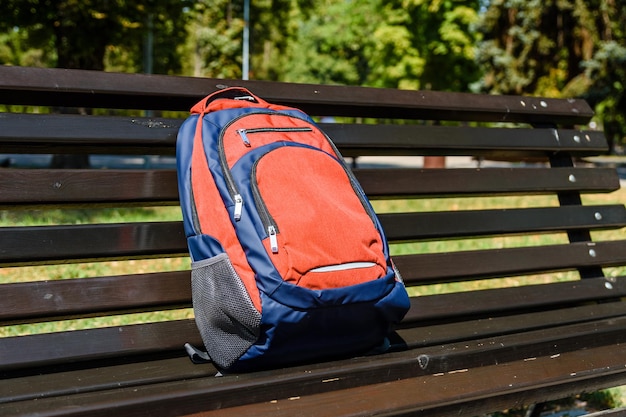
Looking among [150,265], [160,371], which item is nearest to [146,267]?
[150,265]

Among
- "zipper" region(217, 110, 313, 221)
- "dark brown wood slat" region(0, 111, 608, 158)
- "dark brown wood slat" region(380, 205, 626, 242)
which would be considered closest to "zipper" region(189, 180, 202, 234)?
"zipper" region(217, 110, 313, 221)

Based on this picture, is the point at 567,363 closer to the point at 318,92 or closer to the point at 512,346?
the point at 512,346

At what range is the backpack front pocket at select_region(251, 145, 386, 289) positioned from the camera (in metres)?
1.92

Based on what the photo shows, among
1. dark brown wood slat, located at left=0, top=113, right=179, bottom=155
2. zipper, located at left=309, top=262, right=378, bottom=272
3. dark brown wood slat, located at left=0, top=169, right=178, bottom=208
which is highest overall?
dark brown wood slat, located at left=0, top=113, right=179, bottom=155

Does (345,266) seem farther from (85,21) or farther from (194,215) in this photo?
(85,21)

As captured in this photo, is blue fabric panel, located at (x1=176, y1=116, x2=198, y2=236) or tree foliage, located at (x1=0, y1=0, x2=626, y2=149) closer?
blue fabric panel, located at (x1=176, y1=116, x2=198, y2=236)

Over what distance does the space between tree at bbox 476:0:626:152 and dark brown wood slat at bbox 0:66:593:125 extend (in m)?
21.4

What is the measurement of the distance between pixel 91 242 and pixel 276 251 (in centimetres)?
64

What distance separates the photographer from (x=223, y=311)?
6.48 feet

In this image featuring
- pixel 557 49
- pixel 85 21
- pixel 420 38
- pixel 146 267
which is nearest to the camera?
pixel 146 267

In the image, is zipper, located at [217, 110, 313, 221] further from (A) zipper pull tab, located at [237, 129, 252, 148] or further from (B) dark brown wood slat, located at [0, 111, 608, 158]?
(B) dark brown wood slat, located at [0, 111, 608, 158]

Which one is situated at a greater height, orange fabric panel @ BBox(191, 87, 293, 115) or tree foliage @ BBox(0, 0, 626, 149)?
orange fabric panel @ BBox(191, 87, 293, 115)

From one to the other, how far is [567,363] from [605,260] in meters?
0.93

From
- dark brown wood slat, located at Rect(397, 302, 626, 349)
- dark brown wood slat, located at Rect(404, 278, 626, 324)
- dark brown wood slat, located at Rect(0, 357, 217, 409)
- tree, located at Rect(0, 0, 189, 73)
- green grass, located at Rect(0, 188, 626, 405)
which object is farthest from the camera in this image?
tree, located at Rect(0, 0, 189, 73)
